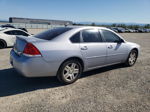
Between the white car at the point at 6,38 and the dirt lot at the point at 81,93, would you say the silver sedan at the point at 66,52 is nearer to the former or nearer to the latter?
the dirt lot at the point at 81,93

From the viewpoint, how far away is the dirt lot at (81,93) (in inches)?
118

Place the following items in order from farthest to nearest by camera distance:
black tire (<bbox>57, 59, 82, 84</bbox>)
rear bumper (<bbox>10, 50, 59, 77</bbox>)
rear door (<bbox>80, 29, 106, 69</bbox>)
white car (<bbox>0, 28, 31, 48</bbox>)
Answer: white car (<bbox>0, 28, 31, 48</bbox>), rear door (<bbox>80, 29, 106, 69</bbox>), black tire (<bbox>57, 59, 82, 84</bbox>), rear bumper (<bbox>10, 50, 59, 77</bbox>)

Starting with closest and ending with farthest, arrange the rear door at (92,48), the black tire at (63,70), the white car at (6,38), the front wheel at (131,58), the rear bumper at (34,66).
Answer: the rear bumper at (34,66) → the black tire at (63,70) → the rear door at (92,48) → the front wheel at (131,58) → the white car at (6,38)

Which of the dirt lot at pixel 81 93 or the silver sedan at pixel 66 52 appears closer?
the dirt lot at pixel 81 93

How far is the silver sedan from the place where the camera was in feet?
11.5

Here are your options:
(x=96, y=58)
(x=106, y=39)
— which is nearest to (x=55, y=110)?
(x=96, y=58)

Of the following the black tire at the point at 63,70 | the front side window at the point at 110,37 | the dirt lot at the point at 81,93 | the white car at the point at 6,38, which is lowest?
the dirt lot at the point at 81,93

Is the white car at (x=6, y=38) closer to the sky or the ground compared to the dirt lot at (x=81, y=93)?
closer to the sky

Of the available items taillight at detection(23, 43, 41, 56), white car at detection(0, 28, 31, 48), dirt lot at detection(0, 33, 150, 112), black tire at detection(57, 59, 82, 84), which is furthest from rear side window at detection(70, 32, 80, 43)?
white car at detection(0, 28, 31, 48)

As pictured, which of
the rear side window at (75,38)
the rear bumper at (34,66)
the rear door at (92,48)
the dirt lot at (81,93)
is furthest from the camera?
the rear door at (92,48)

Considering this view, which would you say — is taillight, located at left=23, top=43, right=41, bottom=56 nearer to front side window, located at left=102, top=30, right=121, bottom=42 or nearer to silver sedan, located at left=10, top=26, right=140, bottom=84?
silver sedan, located at left=10, top=26, right=140, bottom=84

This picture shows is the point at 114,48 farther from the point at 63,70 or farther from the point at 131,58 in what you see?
the point at 63,70

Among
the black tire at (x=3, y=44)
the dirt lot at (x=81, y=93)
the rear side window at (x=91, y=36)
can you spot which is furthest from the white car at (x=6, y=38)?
the rear side window at (x=91, y=36)

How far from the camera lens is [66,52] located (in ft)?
12.4
